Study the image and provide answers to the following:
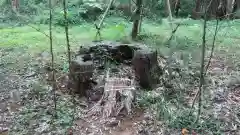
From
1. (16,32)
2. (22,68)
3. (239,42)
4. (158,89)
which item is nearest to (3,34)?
(16,32)

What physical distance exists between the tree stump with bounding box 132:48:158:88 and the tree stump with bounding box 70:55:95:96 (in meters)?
0.78

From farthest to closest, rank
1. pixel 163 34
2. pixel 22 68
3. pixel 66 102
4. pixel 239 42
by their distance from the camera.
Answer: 1. pixel 163 34
2. pixel 239 42
3. pixel 22 68
4. pixel 66 102

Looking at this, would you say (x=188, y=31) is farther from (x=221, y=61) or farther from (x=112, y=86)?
(x=112, y=86)

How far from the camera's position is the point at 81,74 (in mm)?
4844

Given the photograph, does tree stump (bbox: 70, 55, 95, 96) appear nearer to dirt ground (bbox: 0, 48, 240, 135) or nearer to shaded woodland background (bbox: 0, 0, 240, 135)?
shaded woodland background (bbox: 0, 0, 240, 135)

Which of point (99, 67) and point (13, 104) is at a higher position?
point (99, 67)

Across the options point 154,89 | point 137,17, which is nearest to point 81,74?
point 154,89

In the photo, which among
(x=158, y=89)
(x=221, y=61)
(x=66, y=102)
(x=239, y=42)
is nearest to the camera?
(x=66, y=102)

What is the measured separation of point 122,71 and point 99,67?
401mm

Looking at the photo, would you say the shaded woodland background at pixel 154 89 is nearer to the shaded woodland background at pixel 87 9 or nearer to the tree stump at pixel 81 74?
the tree stump at pixel 81 74

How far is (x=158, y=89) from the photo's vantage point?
17.0ft

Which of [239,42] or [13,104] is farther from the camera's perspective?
[239,42]

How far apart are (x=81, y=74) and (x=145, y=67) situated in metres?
1.04

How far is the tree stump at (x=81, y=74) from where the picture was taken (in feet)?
15.8
